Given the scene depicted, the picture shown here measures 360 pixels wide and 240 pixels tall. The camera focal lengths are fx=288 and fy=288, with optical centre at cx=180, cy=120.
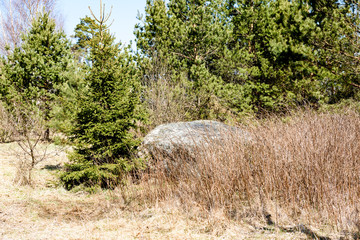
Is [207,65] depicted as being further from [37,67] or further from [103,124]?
[103,124]

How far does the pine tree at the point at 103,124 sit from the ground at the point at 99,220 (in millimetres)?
535

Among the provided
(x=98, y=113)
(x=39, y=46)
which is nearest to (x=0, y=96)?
(x=39, y=46)

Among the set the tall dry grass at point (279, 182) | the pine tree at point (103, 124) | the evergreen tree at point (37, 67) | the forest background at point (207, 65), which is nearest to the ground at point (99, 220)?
the tall dry grass at point (279, 182)

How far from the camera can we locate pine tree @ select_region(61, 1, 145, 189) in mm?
6539

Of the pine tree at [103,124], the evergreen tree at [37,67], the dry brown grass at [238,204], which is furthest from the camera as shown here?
the evergreen tree at [37,67]

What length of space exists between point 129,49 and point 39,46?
3.60 meters

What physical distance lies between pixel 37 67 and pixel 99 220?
887 cm

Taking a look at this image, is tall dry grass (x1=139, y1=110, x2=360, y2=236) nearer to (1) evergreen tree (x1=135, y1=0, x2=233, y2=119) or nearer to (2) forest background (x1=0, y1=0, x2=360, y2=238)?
(2) forest background (x1=0, y1=0, x2=360, y2=238)

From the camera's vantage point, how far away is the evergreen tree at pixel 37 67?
11109 mm

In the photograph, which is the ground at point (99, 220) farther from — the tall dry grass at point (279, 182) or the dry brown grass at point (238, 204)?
the tall dry grass at point (279, 182)

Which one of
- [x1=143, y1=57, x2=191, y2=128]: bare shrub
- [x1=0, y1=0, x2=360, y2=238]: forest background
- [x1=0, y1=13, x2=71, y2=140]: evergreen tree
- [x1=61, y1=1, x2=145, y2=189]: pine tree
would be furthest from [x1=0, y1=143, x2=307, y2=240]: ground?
[x1=0, y1=13, x2=71, y2=140]: evergreen tree

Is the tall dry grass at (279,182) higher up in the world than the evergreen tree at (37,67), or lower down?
lower down

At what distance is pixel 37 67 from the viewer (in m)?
11.5

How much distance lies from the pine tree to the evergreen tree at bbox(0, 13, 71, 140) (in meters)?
4.59
